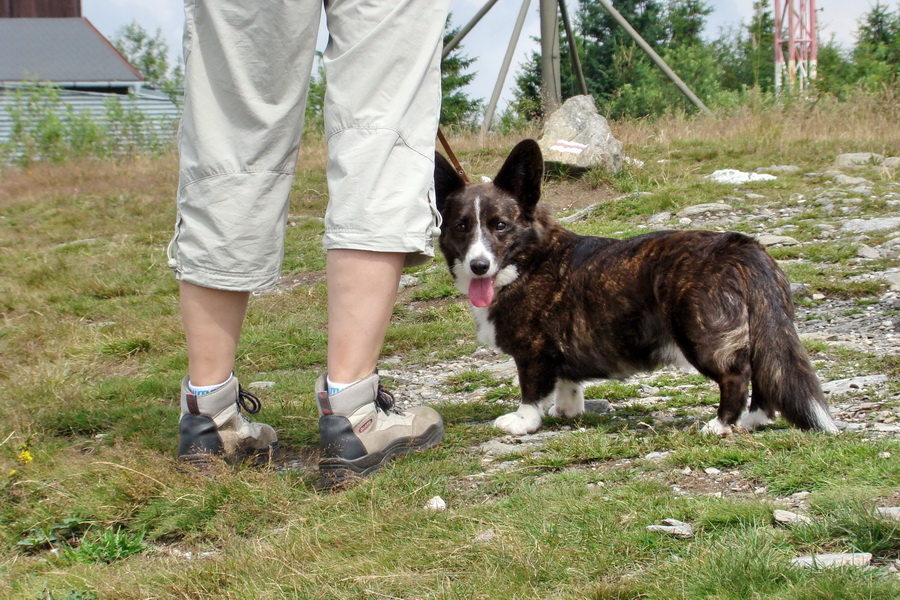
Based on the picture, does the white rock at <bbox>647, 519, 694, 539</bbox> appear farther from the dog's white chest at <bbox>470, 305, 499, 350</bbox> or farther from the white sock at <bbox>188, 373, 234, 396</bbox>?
the dog's white chest at <bbox>470, 305, 499, 350</bbox>

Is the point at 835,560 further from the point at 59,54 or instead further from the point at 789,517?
the point at 59,54

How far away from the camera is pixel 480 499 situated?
2342 mm

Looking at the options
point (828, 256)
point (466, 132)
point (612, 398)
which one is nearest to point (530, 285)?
point (612, 398)

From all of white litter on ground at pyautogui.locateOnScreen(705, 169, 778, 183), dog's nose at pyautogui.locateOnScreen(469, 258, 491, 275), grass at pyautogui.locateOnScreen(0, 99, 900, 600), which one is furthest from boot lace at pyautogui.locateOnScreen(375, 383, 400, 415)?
white litter on ground at pyautogui.locateOnScreen(705, 169, 778, 183)

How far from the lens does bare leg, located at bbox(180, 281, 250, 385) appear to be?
2.52 metres

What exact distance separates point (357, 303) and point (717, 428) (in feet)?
4.52

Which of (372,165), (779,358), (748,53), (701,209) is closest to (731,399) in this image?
(779,358)

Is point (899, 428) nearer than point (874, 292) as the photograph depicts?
Yes

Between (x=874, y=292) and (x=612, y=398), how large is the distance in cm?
207

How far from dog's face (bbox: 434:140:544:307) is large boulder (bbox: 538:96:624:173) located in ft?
18.1

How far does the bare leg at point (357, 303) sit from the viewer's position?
233cm

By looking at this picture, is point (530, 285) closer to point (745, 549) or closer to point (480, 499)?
point (480, 499)

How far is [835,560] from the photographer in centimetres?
160

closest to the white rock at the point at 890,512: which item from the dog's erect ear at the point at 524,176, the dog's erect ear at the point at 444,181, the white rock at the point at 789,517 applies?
the white rock at the point at 789,517
